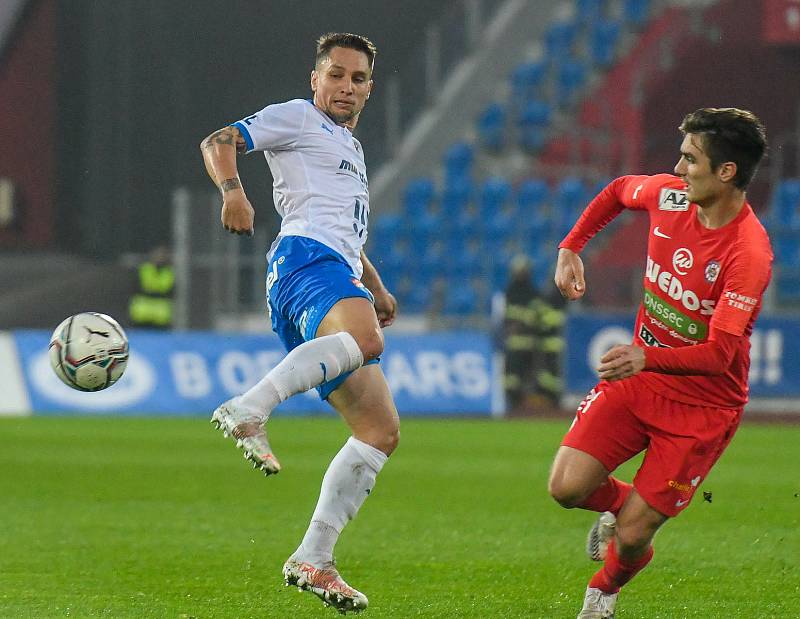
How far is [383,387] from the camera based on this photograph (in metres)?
5.16

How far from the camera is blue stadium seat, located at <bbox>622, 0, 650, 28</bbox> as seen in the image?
21.8 m

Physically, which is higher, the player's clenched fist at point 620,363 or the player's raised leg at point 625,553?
the player's clenched fist at point 620,363

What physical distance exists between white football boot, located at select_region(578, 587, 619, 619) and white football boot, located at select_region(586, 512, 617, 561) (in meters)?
0.47

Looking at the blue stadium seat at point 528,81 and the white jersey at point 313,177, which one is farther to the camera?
the blue stadium seat at point 528,81

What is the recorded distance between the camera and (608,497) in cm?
529

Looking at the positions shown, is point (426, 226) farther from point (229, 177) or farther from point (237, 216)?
point (237, 216)

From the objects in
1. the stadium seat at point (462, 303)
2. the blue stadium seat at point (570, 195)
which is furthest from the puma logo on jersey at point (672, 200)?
the blue stadium seat at point (570, 195)

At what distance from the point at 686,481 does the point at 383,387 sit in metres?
1.11

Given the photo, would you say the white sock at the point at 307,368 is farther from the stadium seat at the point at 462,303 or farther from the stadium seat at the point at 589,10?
the stadium seat at the point at 589,10

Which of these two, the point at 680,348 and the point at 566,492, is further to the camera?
the point at 566,492

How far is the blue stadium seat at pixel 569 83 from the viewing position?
70.7 ft

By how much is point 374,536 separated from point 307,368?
112 inches

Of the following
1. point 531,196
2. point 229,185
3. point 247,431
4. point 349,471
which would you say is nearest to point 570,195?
point 531,196

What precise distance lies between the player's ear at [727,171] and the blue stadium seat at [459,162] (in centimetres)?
1647
